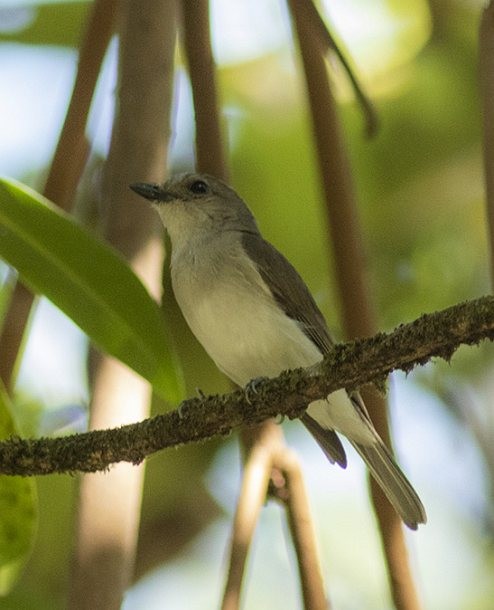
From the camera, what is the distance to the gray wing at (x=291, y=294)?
3859 mm

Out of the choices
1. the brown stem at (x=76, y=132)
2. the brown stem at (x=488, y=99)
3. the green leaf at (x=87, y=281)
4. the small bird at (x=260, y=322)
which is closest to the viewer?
the brown stem at (x=488, y=99)

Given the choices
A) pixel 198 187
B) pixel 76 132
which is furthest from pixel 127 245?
pixel 198 187

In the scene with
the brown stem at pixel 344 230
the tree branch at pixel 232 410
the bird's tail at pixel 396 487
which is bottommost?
the tree branch at pixel 232 410

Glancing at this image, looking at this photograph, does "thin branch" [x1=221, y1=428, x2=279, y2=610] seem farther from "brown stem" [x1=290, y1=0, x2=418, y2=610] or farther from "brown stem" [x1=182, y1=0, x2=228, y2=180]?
"brown stem" [x1=182, y1=0, x2=228, y2=180]

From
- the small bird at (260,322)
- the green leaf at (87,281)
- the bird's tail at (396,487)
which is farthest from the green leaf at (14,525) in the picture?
the small bird at (260,322)

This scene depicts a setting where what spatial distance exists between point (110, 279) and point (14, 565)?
0.69m

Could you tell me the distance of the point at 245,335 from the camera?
12.2ft

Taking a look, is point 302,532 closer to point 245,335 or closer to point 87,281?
point 87,281

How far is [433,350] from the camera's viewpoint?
207 centimetres

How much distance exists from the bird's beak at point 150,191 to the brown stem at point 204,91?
0.16 metres

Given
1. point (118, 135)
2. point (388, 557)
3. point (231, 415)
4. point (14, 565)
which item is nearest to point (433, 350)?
point (231, 415)

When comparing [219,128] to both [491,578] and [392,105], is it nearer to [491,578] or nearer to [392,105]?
[392,105]

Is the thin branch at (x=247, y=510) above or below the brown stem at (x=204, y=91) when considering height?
below

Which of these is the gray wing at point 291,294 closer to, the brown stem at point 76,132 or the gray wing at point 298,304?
the gray wing at point 298,304
